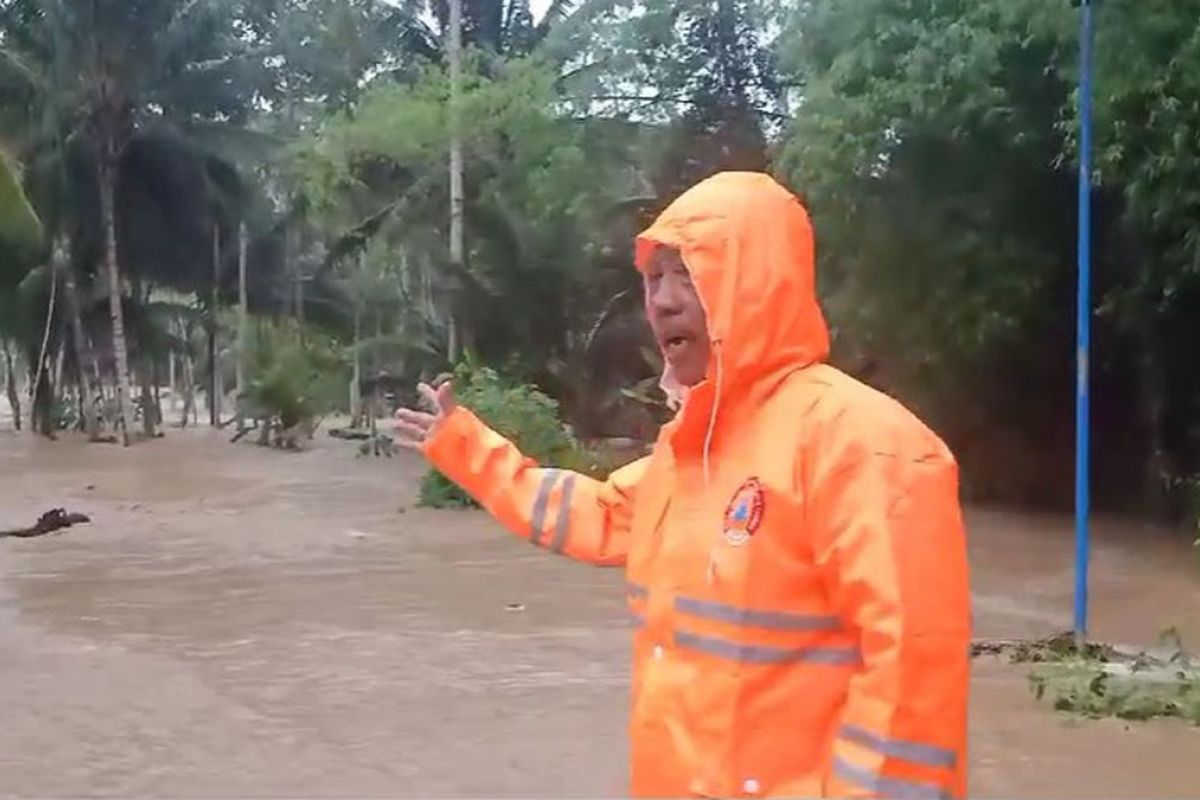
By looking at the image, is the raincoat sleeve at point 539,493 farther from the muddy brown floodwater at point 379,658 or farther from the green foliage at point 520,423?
the green foliage at point 520,423

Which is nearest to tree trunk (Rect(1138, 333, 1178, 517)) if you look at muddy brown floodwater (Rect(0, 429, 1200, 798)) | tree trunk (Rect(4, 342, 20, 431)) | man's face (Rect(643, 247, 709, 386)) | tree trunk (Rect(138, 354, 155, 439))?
muddy brown floodwater (Rect(0, 429, 1200, 798))

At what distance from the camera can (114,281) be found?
3278 cm

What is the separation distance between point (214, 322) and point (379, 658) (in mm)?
30421

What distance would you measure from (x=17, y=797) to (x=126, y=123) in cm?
2782

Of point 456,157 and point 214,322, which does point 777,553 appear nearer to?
point 456,157

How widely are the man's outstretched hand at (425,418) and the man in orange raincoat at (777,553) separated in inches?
16.4

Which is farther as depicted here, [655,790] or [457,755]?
[457,755]

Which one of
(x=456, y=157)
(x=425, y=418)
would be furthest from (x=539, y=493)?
(x=456, y=157)

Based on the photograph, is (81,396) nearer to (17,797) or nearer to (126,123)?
(126,123)

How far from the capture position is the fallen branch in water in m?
16.7

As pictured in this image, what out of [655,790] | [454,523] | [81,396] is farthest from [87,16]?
[655,790]

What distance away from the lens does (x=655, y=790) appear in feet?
6.96

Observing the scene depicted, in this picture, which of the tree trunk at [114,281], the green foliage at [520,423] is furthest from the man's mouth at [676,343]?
the tree trunk at [114,281]

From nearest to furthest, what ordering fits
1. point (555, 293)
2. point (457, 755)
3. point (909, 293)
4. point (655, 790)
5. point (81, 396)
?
point (655, 790)
point (457, 755)
point (909, 293)
point (555, 293)
point (81, 396)
